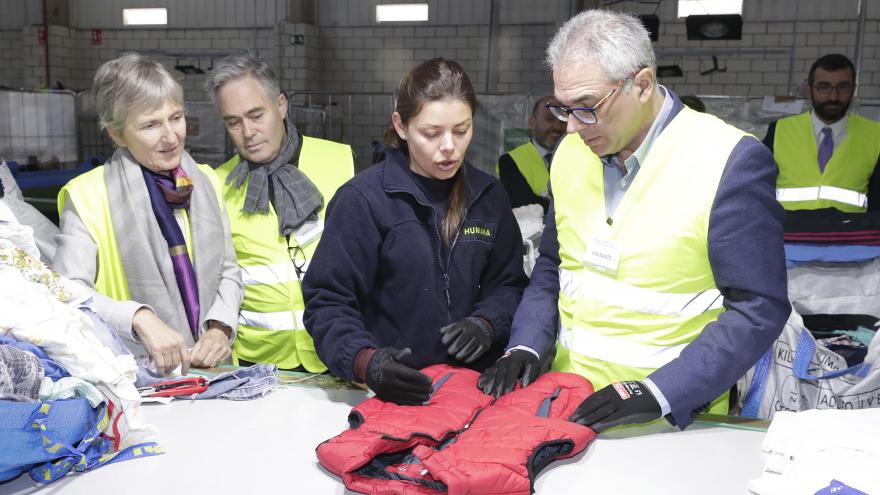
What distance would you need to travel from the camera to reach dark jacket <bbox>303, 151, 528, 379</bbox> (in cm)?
190

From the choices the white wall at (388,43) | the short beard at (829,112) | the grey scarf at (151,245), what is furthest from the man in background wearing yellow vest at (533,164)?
the white wall at (388,43)

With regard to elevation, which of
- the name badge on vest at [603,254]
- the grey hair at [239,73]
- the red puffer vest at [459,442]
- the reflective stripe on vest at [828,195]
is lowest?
the red puffer vest at [459,442]

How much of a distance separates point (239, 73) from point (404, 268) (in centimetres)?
97

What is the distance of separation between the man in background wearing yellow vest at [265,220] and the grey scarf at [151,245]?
0.58ft

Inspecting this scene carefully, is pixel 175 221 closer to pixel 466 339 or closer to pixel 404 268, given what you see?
pixel 404 268

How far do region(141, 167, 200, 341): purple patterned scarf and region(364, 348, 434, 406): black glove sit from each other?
848 mm

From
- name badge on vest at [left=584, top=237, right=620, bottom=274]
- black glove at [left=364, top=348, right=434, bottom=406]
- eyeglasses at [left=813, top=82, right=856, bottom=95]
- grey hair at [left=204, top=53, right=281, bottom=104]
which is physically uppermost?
eyeglasses at [left=813, top=82, right=856, bottom=95]

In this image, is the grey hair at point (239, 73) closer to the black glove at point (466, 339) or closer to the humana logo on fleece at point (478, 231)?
the humana logo on fleece at point (478, 231)

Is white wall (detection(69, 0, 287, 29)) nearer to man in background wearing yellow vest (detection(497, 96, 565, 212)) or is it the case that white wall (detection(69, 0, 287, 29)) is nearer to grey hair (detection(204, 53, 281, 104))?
man in background wearing yellow vest (detection(497, 96, 565, 212))

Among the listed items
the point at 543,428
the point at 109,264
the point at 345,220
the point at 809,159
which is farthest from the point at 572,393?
the point at 809,159

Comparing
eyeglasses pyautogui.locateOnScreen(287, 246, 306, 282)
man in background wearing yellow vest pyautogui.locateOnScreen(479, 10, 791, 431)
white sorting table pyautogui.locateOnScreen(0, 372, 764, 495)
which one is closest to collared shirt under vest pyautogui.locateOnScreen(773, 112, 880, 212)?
man in background wearing yellow vest pyautogui.locateOnScreen(479, 10, 791, 431)

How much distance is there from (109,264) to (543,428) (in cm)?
137

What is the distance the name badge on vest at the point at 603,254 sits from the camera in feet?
5.75

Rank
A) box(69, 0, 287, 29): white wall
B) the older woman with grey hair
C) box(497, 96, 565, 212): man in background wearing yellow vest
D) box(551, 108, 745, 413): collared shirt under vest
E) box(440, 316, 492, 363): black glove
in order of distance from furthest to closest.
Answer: box(69, 0, 287, 29): white wall < box(497, 96, 565, 212): man in background wearing yellow vest < the older woman with grey hair < box(440, 316, 492, 363): black glove < box(551, 108, 745, 413): collared shirt under vest
